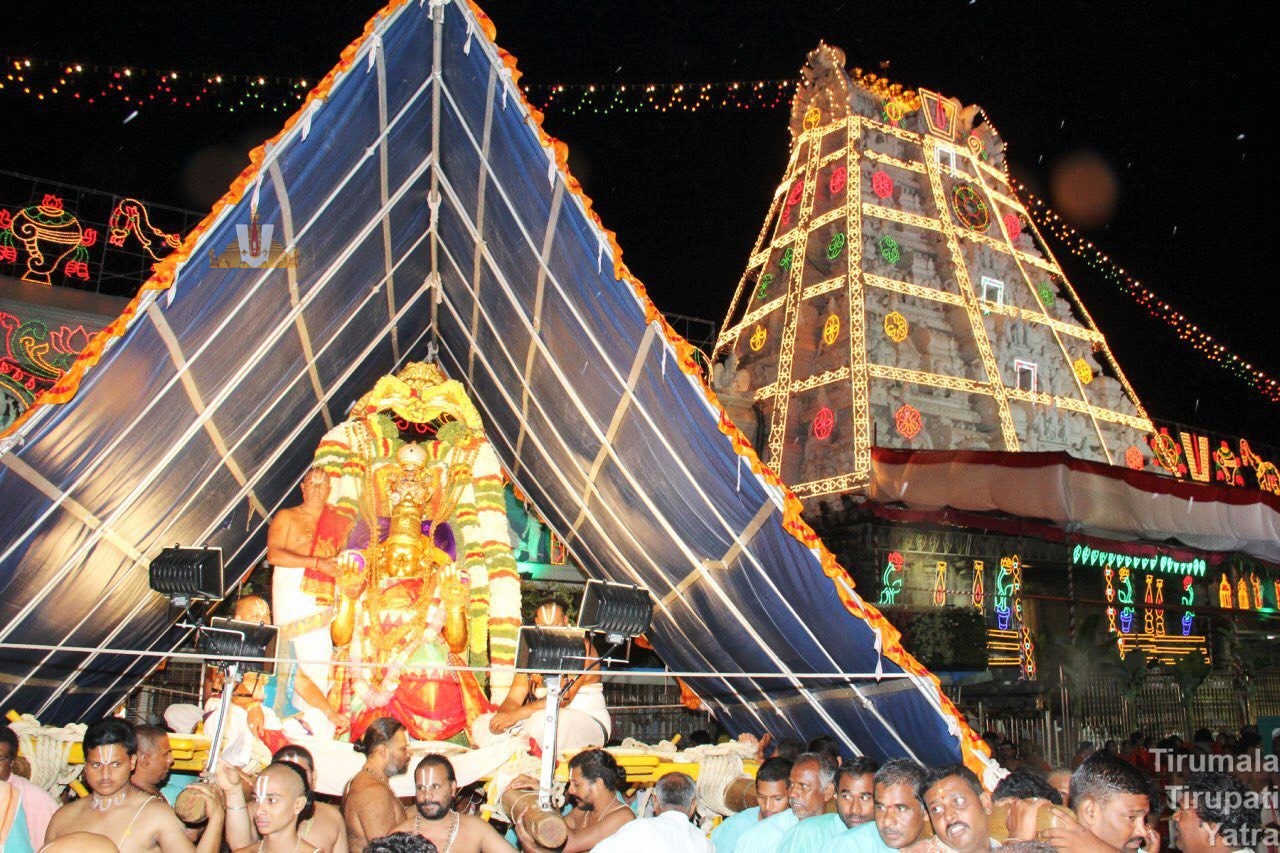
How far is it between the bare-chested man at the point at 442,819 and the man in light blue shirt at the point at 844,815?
4.14ft

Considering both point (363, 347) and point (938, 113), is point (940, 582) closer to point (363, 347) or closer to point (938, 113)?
point (363, 347)

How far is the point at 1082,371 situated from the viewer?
24.0 m

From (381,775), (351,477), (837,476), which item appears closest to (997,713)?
(837,476)

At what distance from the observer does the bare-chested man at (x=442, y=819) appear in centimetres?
407

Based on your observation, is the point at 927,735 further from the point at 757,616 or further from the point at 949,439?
the point at 949,439

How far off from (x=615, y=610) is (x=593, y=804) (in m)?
2.31

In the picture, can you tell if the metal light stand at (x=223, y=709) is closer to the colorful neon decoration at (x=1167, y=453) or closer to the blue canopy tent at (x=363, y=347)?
the blue canopy tent at (x=363, y=347)

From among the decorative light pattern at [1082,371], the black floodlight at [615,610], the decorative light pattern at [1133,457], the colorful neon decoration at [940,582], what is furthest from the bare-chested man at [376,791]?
the decorative light pattern at [1082,371]

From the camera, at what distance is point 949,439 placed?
2058 centimetres

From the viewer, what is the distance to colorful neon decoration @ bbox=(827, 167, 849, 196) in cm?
2283

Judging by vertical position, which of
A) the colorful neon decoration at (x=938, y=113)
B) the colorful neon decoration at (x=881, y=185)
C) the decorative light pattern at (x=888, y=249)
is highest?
the colorful neon decoration at (x=938, y=113)

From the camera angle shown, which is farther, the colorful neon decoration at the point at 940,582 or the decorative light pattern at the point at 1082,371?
the decorative light pattern at the point at 1082,371

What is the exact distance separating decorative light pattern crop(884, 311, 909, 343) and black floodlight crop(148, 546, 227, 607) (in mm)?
16647

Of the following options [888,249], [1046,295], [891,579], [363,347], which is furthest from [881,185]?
[363,347]
